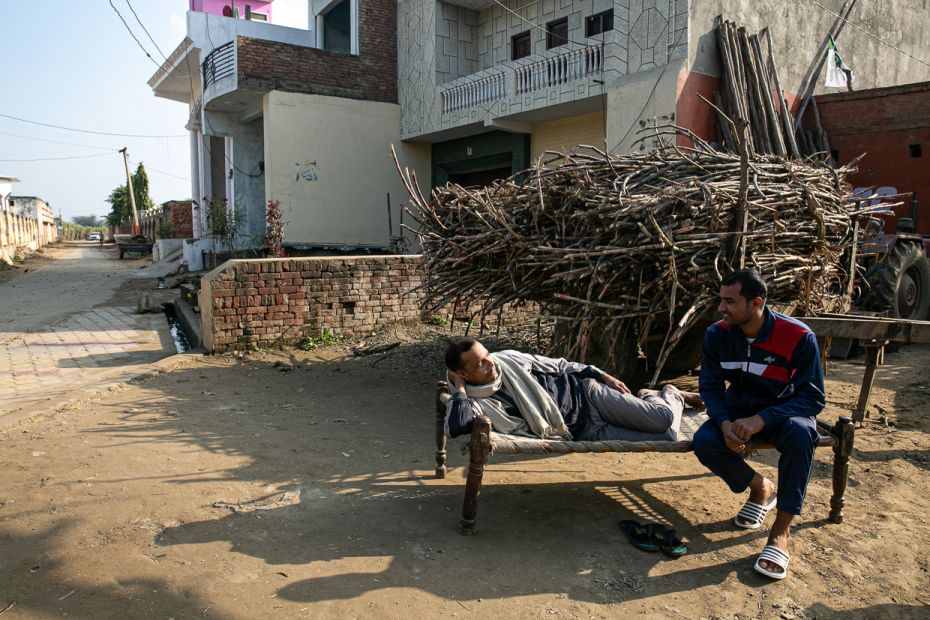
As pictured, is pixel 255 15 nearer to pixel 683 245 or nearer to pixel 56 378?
pixel 56 378

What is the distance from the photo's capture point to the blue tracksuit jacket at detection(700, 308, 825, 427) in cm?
319

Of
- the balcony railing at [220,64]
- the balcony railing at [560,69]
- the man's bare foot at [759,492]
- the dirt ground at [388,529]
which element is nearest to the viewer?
the dirt ground at [388,529]

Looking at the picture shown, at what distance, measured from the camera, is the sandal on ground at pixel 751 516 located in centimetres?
340

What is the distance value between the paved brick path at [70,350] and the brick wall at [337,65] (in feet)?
19.4

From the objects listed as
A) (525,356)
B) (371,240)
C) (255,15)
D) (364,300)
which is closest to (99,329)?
(364,300)

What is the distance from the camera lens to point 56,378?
6.98 meters

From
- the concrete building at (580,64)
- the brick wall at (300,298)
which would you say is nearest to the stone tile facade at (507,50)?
the concrete building at (580,64)

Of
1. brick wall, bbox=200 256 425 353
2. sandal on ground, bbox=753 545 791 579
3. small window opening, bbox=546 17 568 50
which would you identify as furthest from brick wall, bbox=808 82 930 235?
sandal on ground, bbox=753 545 791 579

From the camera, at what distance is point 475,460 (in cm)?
320

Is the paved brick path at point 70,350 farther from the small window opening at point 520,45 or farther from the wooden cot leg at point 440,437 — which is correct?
the small window opening at point 520,45

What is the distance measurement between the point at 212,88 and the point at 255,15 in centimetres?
1046

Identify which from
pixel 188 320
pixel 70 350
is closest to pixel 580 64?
pixel 188 320

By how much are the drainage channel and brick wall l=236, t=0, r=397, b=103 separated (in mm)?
5569

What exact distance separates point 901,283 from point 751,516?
606 cm
